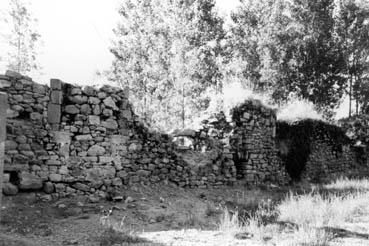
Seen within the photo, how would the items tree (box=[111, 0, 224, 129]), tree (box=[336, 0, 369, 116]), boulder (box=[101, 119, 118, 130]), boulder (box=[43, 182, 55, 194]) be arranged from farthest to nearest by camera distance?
tree (box=[336, 0, 369, 116]) → tree (box=[111, 0, 224, 129]) → boulder (box=[101, 119, 118, 130]) → boulder (box=[43, 182, 55, 194])

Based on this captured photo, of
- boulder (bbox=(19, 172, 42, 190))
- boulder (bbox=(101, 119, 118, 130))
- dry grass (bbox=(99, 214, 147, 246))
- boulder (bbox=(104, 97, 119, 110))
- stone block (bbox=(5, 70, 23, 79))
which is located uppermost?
stone block (bbox=(5, 70, 23, 79))

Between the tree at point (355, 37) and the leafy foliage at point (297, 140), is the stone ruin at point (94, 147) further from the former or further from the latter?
the tree at point (355, 37)

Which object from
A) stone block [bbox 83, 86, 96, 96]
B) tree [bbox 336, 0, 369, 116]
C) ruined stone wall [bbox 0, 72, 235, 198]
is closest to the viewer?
ruined stone wall [bbox 0, 72, 235, 198]

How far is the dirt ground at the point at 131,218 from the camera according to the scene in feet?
20.5

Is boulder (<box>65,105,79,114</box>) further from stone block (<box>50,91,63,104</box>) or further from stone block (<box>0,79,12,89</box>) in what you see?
stone block (<box>0,79,12,89</box>)

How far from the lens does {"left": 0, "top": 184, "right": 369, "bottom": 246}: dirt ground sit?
20.5 feet

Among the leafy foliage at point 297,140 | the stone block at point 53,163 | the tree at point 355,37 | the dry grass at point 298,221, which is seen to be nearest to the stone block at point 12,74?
the stone block at point 53,163

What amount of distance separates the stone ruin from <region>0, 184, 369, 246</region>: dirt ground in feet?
1.29

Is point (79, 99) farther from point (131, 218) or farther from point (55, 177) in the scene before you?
point (131, 218)

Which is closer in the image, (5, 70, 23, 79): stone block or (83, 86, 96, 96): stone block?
(5, 70, 23, 79): stone block

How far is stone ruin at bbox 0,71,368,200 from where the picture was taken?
26.9ft

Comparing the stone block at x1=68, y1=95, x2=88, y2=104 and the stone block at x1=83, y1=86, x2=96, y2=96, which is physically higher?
the stone block at x1=83, y1=86, x2=96, y2=96

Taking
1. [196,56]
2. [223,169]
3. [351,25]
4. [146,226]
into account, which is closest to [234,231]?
[146,226]

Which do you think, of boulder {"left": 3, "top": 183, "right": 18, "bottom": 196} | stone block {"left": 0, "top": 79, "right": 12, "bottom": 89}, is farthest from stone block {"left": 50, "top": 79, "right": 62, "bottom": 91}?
boulder {"left": 3, "top": 183, "right": 18, "bottom": 196}
